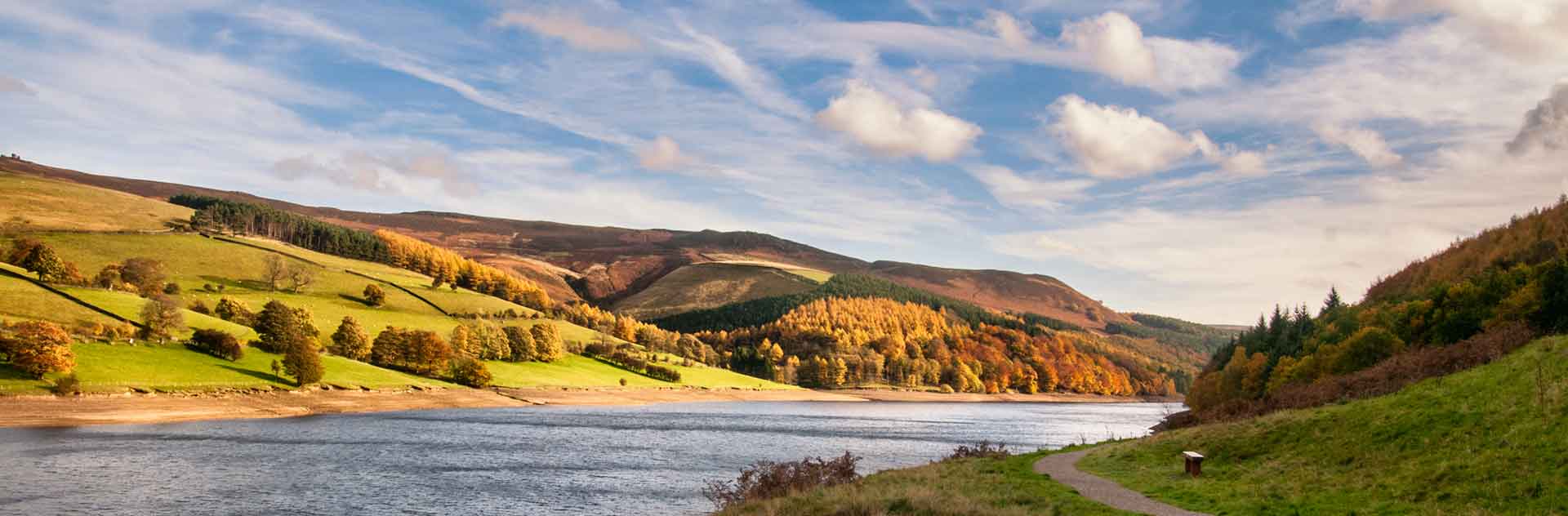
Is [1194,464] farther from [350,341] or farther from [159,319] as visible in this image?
[350,341]

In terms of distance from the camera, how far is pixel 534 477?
5544 centimetres

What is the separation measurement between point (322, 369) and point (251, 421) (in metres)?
24.9

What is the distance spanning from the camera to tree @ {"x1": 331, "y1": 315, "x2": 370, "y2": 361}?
13575cm

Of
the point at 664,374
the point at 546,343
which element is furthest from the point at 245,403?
the point at 664,374

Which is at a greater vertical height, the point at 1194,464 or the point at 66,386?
the point at 1194,464

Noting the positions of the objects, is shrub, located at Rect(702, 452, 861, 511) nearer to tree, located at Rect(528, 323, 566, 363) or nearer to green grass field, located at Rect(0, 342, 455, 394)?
green grass field, located at Rect(0, 342, 455, 394)

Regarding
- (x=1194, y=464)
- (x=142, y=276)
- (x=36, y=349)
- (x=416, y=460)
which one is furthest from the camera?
(x=142, y=276)

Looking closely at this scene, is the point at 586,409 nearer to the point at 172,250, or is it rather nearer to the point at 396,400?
the point at 396,400

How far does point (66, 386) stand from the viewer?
8350cm

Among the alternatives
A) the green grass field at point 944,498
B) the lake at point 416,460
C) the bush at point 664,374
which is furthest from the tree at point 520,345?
the green grass field at point 944,498

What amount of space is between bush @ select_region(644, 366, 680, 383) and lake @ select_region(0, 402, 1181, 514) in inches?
3191

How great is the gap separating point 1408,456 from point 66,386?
103 meters

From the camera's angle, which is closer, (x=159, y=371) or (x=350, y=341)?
(x=159, y=371)

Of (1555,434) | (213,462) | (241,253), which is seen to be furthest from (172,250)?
(1555,434)
